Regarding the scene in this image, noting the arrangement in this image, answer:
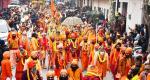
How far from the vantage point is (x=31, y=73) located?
11727 mm

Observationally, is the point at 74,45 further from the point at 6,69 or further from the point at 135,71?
the point at 135,71

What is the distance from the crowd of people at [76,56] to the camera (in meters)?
11.8

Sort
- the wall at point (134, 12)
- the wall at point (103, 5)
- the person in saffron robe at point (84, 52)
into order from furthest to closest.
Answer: the wall at point (103, 5), the wall at point (134, 12), the person in saffron robe at point (84, 52)

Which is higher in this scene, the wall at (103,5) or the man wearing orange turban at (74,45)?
the man wearing orange turban at (74,45)

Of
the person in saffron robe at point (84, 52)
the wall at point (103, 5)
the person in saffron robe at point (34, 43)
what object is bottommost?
the wall at point (103, 5)

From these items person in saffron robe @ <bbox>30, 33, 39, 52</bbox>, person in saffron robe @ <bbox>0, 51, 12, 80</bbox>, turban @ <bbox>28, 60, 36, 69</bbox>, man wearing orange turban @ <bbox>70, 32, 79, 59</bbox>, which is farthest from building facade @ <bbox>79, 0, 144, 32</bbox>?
turban @ <bbox>28, 60, 36, 69</bbox>

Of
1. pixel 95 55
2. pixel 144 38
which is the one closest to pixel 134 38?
pixel 144 38

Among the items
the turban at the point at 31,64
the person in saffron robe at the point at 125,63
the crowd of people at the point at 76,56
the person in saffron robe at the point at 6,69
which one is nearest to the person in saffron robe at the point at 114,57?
the crowd of people at the point at 76,56

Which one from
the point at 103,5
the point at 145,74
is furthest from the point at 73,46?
the point at 103,5

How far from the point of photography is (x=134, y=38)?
1947 centimetres

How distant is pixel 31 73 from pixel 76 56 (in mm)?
7554

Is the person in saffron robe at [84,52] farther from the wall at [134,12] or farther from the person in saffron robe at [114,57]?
the wall at [134,12]

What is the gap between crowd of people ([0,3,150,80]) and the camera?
38.9 ft

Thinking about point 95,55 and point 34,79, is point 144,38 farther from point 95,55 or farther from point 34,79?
point 34,79
